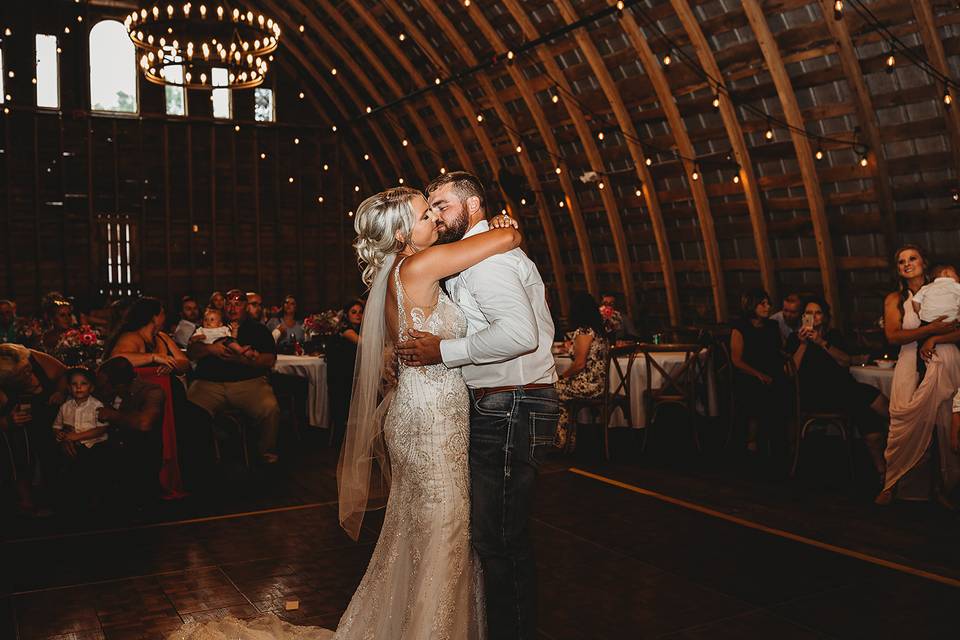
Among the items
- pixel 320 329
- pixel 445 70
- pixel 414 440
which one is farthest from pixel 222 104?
pixel 414 440

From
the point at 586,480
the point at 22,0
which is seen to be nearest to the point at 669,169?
the point at 586,480

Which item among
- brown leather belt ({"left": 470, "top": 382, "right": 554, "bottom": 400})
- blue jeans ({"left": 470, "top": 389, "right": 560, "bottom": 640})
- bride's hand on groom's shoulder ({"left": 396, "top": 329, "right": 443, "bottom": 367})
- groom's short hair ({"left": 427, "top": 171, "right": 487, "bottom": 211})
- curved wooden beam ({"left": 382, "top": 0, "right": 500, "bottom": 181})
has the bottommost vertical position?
blue jeans ({"left": 470, "top": 389, "right": 560, "bottom": 640})

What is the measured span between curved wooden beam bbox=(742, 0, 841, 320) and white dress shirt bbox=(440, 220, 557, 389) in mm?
8329

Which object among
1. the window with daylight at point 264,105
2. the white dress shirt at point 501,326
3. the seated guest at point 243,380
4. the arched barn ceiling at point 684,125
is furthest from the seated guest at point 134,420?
the window with daylight at point 264,105

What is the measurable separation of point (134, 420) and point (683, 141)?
28.7 ft

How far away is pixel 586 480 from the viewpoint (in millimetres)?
6457

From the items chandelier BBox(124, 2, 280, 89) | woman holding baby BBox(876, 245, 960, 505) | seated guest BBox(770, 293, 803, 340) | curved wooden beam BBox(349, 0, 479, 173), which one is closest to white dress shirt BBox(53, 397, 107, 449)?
woman holding baby BBox(876, 245, 960, 505)

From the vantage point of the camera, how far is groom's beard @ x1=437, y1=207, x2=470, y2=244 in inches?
119

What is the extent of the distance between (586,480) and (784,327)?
342 centimetres

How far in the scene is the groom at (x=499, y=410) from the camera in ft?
9.37

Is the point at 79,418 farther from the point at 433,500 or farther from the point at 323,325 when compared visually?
the point at 433,500

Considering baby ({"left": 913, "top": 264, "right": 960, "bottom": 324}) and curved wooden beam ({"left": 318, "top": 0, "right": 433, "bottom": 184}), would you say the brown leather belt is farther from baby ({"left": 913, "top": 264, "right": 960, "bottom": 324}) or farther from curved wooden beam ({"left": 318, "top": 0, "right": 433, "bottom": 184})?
curved wooden beam ({"left": 318, "top": 0, "right": 433, "bottom": 184})

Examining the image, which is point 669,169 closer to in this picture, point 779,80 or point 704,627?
point 779,80

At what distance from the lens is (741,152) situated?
11508 millimetres
